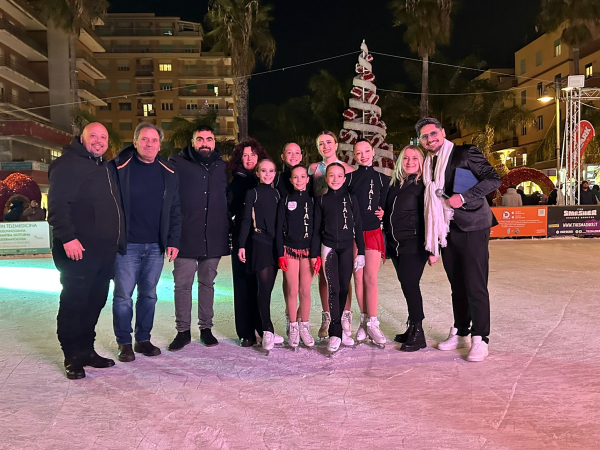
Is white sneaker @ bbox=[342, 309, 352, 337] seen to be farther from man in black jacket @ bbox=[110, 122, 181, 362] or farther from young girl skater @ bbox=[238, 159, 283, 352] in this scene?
man in black jacket @ bbox=[110, 122, 181, 362]

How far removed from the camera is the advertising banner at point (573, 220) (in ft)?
49.7

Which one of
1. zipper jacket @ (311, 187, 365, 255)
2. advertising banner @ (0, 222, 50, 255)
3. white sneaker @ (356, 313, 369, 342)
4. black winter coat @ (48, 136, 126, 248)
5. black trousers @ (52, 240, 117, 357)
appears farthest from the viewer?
advertising banner @ (0, 222, 50, 255)

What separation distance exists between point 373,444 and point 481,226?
2121mm

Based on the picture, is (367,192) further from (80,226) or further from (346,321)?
(80,226)

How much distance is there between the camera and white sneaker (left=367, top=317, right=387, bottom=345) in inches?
176

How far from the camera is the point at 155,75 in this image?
55969 mm

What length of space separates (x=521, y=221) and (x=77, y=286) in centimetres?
1375

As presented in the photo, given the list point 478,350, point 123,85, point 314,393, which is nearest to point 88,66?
point 123,85

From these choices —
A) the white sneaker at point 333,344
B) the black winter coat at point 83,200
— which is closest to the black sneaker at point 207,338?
the white sneaker at point 333,344

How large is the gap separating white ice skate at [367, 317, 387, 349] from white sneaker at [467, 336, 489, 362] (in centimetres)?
72

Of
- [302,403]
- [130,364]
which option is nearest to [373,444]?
[302,403]

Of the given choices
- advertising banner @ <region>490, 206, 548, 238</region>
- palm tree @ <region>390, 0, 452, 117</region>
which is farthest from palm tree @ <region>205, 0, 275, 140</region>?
advertising banner @ <region>490, 206, 548, 238</region>

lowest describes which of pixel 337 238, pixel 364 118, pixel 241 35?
pixel 337 238

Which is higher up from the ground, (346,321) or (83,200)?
(83,200)
